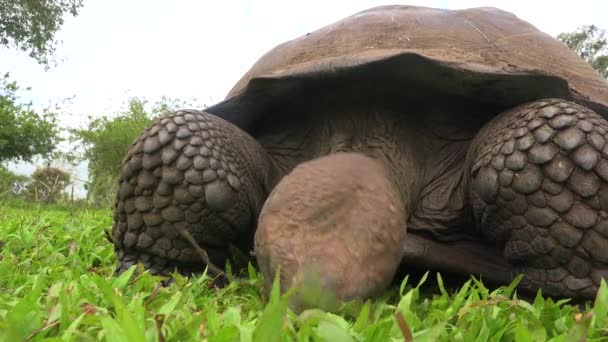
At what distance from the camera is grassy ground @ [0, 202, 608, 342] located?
107 centimetres

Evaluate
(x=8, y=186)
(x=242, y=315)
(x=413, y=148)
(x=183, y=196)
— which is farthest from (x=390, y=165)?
(x=8, y=186)

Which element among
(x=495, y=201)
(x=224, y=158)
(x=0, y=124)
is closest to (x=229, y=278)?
(x=224, y=158)

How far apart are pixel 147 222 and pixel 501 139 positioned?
1.35 m

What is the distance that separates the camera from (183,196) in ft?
6.88

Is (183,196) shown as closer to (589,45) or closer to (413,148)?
(413,148)

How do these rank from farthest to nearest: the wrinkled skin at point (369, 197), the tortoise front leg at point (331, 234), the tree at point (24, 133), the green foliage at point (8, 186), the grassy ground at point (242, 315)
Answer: the tree at point (24, 133) < the green foliage at point (8, 186) < the wrinkled skin at point (369, 197) < the tortoise front leg at point (331, 234) < the grassy ground at point (242, 315)

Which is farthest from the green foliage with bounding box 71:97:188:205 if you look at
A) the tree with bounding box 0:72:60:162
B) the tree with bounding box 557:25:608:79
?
the tree with bounding box 557:25:608:79

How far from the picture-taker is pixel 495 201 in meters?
1.89

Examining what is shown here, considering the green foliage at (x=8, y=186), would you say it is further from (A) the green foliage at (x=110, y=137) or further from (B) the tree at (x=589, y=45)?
(B) the tree at (x=589, y=45)

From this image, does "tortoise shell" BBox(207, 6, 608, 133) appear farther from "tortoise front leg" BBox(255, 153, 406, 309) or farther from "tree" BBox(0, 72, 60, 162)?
"tree" BBox(0, 72, 60, 162)

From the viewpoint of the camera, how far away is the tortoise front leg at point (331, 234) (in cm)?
138

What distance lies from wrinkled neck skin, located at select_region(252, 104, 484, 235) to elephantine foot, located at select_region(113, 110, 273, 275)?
18.6 inches

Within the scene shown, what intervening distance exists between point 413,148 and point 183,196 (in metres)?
1.04

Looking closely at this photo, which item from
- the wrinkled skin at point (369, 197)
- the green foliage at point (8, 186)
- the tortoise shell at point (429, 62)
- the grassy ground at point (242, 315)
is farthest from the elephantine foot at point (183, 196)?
the green foliage at point (8, 186)
